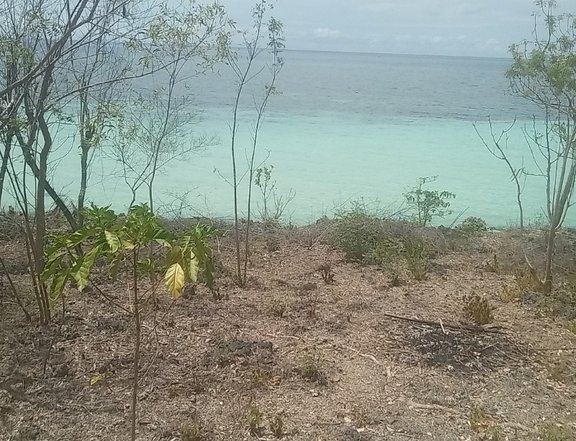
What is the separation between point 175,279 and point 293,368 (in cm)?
236

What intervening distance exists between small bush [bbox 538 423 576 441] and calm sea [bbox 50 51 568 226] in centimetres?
398

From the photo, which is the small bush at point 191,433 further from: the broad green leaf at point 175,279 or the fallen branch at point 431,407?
the broad green leaf at point 175,279

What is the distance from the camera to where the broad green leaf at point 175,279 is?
2.12 meters

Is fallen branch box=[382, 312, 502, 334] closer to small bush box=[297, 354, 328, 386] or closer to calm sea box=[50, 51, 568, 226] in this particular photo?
small bush box=[297, 354, 328, 386]

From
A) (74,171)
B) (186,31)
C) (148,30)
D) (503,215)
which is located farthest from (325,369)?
(74,171)

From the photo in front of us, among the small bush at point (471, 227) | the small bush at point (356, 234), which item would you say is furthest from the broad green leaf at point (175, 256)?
the small bush at point (471, 227)

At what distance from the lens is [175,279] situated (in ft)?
7.02

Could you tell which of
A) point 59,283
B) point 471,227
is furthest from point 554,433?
point 471,227

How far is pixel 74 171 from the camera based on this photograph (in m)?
12.8

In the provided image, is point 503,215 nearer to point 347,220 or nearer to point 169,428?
point 347,220

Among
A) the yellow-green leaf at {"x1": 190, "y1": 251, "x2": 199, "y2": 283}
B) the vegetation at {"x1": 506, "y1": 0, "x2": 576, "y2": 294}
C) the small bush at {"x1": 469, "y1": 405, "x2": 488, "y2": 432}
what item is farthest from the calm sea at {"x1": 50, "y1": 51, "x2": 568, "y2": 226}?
the yellow-green leaf at {"x1": 190, "y1": 251, "x2": 199, "y2": 283}

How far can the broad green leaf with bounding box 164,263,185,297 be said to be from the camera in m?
2.12

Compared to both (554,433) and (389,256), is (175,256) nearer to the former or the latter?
(554,433)

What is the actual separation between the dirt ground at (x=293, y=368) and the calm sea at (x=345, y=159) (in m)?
2.60
